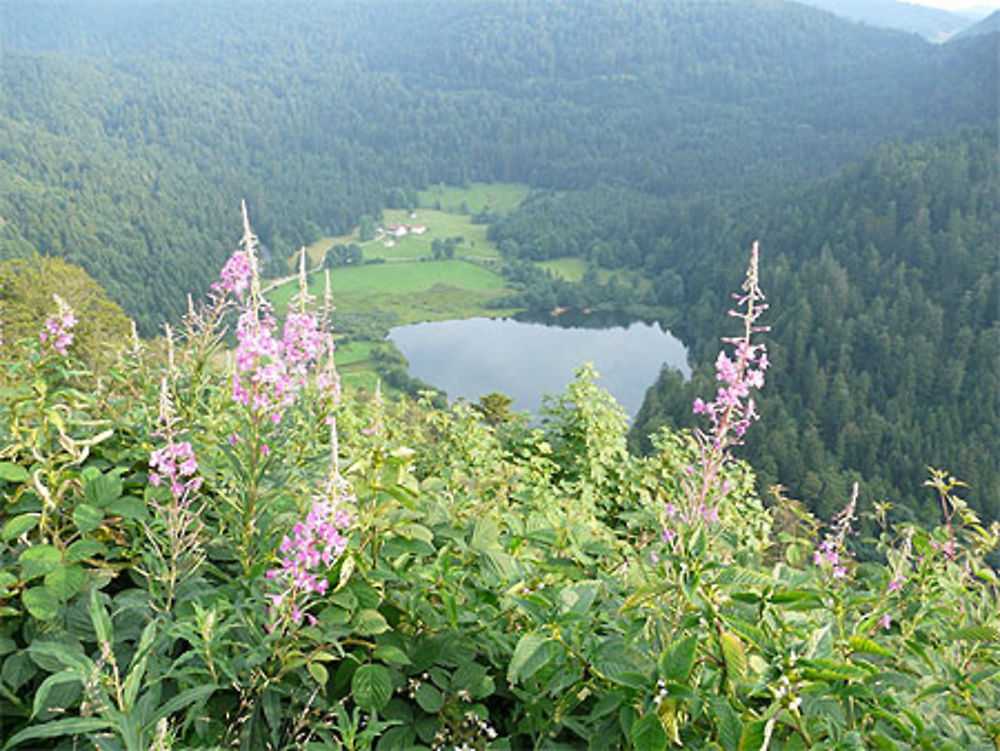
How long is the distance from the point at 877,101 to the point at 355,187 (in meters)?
116

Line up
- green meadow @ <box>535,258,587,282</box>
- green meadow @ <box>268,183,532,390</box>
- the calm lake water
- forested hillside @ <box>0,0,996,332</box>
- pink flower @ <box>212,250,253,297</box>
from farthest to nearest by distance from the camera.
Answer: green meadow @ <box>535,258,587,282</box>, green meadow @ <box>268,183,532,390</box>, forested hillside @ <box>0,0,996,332</box>, the calm lake water, pink flower @ <box>212,250,253,297</box>

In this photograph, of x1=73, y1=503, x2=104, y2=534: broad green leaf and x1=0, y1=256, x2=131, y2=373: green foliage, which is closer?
x1=73, y1=503, x2=104, y2=534: broad green leaf

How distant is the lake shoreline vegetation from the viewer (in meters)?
1.80

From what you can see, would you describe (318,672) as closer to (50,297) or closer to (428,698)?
(428,698)

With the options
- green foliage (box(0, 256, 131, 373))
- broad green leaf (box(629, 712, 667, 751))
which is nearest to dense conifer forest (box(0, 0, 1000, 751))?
broad green leaf (box(629, 712, 667, 751))

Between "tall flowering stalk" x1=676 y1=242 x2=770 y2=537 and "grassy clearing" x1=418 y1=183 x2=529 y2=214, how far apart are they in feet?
496

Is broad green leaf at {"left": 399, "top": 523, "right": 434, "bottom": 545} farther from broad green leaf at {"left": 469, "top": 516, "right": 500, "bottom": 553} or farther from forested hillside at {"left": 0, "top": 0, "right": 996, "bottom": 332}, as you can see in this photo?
forested hillside at {"left": 0, "top": 0, "right": 996, "bottom": 332}

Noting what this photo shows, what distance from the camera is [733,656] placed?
1750 mm

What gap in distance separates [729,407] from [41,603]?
2346mm

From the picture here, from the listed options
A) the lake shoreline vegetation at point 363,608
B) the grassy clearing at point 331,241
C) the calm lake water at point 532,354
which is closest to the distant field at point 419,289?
the calm lake water at point 532,354

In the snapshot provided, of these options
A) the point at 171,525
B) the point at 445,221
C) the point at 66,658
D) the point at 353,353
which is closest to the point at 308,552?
the point at 171,525

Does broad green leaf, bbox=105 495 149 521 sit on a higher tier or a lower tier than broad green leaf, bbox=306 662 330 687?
higher

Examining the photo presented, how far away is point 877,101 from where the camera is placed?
148375 millimetres

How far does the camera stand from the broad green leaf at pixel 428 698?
214 cm
